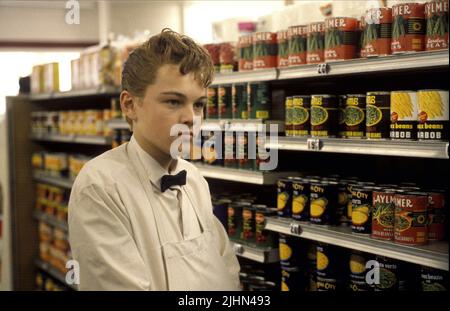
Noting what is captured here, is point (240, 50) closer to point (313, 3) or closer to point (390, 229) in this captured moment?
point (313, 3)

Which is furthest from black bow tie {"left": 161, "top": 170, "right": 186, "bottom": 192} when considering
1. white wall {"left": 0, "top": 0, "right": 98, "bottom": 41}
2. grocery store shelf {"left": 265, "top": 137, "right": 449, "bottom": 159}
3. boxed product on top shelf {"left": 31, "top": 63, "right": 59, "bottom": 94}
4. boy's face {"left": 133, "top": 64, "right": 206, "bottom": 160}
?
boxed product on top shelf {"left": 31, "top": 63, "right": 59, "bottom": 94}

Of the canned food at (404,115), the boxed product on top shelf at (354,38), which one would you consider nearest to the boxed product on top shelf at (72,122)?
the boxed product on top shelf at (354,38)

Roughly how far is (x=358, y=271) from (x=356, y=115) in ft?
1.94

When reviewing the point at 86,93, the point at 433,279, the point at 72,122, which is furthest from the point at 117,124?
the point at 433,279

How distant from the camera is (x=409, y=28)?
1.94m

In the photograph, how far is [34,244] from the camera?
5.47 metres

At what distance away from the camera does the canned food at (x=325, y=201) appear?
2314 mm

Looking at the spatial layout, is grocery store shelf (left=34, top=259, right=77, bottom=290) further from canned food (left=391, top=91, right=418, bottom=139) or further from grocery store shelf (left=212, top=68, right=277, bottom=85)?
canned food (left=391, top=91, right=418, bottom=139)

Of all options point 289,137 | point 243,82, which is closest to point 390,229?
point 289,137

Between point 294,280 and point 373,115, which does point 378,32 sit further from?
point 294,280

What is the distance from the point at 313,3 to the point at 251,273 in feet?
4.36

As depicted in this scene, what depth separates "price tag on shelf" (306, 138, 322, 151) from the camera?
229 centimetres

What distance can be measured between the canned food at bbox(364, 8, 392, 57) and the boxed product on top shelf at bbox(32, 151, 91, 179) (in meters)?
2.92

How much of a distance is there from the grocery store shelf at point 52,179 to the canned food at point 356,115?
2.92m
